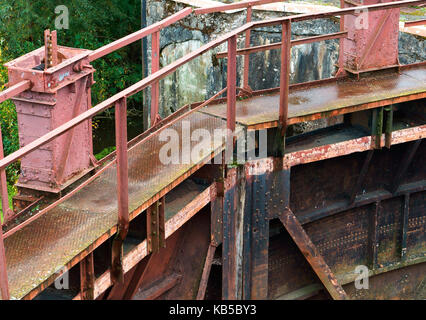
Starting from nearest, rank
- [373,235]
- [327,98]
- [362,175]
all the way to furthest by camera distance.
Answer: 1. [327,98]
2. [362,175]
3. [373,235]

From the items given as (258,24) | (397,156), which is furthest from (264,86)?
(258,24)

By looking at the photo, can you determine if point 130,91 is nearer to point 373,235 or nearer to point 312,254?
point 312,254

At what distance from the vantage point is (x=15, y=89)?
18.2 feet

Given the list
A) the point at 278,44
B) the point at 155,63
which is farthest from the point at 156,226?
the point at 278,44

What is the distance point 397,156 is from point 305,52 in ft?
10.3

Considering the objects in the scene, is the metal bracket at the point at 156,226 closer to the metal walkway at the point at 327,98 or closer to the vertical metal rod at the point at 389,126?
the metal walkway at the point at 327,98

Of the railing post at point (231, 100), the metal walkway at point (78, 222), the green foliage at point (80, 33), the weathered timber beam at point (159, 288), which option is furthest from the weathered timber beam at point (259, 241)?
the green foliage at point (80, 33)

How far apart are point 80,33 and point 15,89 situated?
10.3 metres

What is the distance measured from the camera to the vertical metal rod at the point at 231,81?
651cm

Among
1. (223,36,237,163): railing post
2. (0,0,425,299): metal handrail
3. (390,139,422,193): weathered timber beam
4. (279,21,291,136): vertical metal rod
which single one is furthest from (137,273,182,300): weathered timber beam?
(390,139,422,193): weathered timber beam

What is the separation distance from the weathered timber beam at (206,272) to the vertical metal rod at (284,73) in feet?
3.81

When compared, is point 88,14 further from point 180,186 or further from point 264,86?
point 180,186

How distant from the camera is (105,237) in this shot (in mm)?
5387

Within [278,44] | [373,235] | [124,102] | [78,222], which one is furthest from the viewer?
[373,235]
